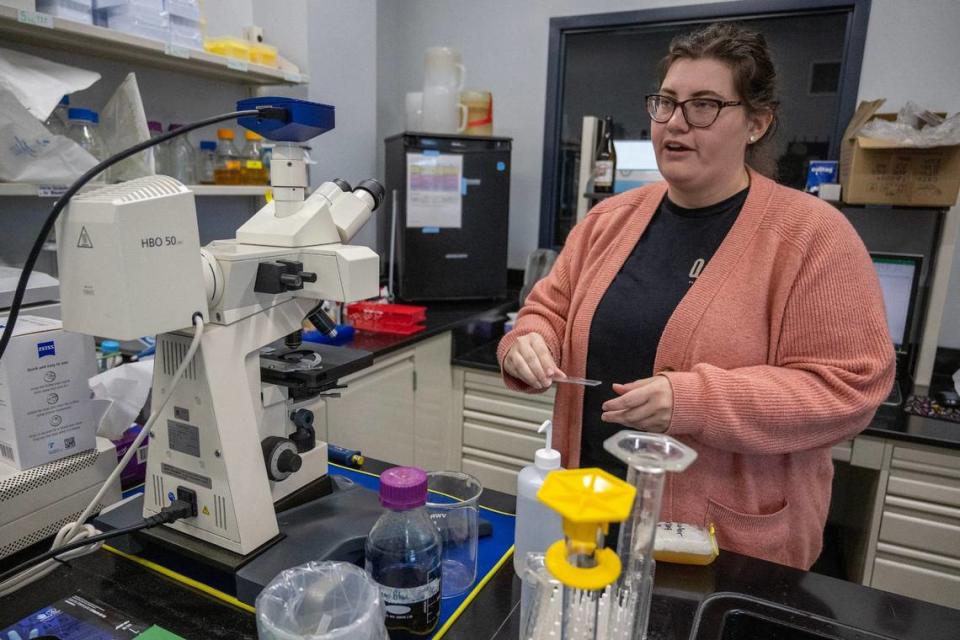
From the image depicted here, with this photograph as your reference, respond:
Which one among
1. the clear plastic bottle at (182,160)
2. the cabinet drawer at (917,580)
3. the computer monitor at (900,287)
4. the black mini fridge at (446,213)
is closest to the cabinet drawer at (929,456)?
the cabinet drawer at (917,580)

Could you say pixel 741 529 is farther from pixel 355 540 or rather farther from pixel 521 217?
pixel 521 217

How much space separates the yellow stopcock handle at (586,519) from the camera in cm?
43

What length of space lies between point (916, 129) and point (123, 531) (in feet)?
7.62

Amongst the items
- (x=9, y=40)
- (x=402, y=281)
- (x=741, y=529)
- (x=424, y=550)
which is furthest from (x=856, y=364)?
(x=9, y=40)

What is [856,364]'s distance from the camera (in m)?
1.04

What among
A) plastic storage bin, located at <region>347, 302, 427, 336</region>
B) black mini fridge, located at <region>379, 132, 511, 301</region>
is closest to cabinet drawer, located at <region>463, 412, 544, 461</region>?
plastic storage bin, located at <region>347, 302, 427, 336</region>

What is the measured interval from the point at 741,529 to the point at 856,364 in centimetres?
35

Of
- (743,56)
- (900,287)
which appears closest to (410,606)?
(743,56)

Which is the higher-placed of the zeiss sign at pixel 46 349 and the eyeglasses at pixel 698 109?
the eyeglasses at pixel 698 109

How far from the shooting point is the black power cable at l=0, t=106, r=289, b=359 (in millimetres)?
680

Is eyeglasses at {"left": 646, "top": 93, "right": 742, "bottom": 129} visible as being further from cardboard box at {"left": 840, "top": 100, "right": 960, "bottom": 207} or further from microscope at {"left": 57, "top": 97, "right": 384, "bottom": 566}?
cardboard box at {"left": 840, "top": 100, "right": 960, "bottom": 207}

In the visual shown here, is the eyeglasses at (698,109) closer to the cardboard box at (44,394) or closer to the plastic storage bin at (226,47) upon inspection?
the cardboard box at (44,394)

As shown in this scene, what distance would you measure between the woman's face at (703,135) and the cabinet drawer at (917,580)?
145cm

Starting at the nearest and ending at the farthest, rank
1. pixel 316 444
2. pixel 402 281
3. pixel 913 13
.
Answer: pixel 316 444 < pixel 913 13 < pixel 402 281
